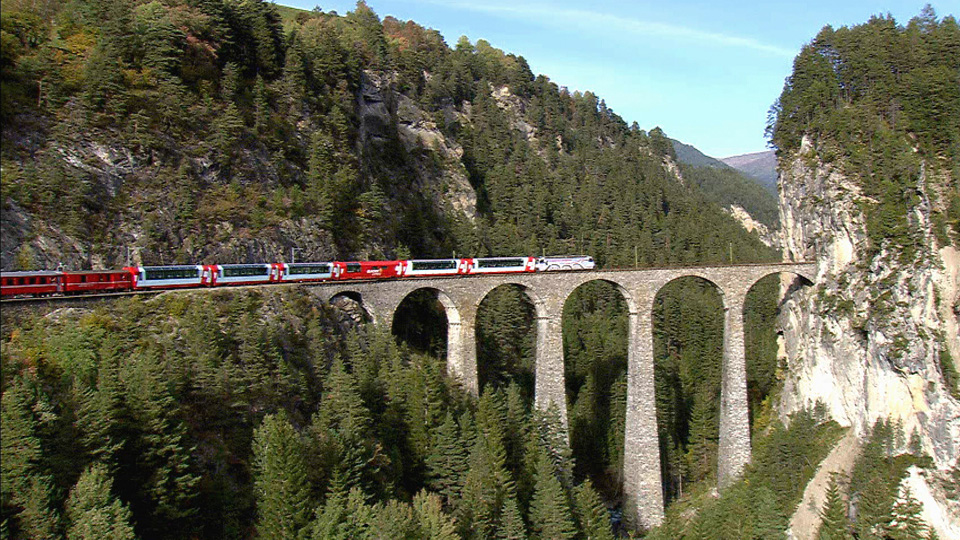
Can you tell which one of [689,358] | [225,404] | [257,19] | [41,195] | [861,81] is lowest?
[689,358]

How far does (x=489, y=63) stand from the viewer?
14100 centimetres

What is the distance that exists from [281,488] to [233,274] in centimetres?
2033

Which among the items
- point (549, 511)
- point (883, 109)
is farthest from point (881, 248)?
point (549, 511)

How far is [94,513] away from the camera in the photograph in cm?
2250

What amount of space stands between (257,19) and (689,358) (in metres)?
64.7

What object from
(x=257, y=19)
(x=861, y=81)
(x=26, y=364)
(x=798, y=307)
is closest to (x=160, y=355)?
(x=26, y=364)

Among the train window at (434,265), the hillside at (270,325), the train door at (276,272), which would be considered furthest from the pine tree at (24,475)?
the train window at (434,265)

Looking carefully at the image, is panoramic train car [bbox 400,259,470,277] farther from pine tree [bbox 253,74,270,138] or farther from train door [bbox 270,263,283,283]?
pine tree [bbox 253,74,270,138]

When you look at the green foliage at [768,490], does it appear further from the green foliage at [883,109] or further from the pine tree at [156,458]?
the pine tree at [156,458]

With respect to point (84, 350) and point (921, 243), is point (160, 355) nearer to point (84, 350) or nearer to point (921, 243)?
point (84, 350)

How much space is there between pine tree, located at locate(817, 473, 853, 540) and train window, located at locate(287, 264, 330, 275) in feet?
136

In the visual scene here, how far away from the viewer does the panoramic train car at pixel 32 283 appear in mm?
28109

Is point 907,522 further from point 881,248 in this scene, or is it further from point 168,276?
point 168,276

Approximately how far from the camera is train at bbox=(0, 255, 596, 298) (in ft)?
105
